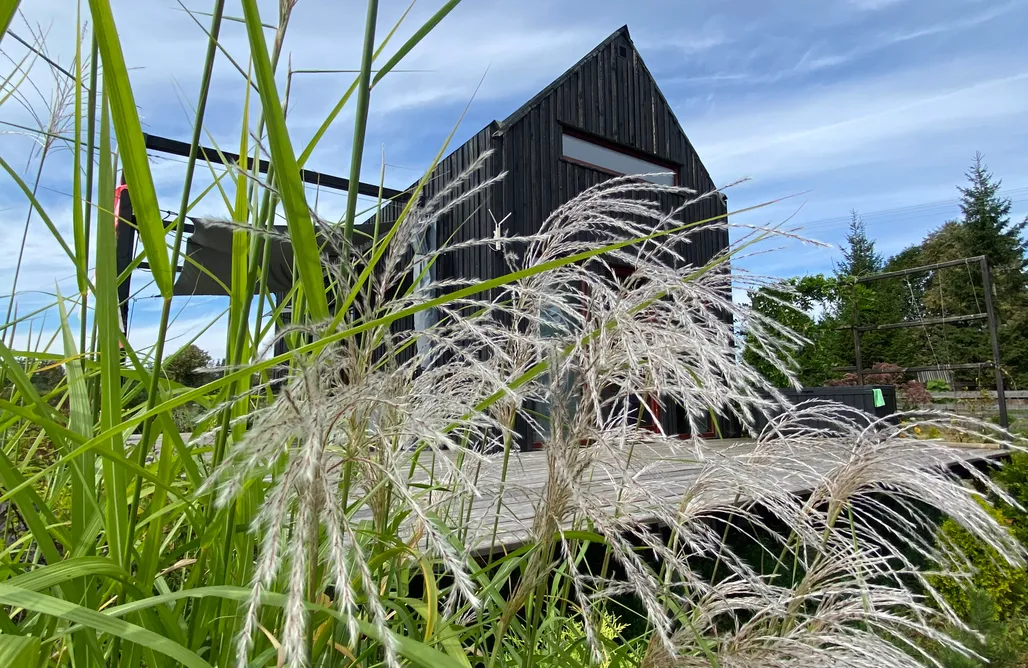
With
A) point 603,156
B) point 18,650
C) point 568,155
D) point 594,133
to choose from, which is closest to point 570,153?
point 568,155

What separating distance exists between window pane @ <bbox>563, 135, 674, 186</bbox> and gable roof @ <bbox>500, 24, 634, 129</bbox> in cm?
70

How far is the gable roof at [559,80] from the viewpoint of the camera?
7.79m

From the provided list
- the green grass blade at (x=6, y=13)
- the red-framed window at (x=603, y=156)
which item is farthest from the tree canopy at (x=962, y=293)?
the green grass blade at (x=6, y=13)

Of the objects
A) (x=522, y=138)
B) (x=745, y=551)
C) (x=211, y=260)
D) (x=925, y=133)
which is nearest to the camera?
(x=745, y=551)

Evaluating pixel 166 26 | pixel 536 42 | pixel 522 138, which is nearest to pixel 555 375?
pixel 166 26

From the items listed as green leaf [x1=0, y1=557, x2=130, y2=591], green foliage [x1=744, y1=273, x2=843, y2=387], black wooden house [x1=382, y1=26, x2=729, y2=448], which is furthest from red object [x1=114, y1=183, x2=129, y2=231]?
green foliage [x1=744, y1=273, x2=843, y2=387]

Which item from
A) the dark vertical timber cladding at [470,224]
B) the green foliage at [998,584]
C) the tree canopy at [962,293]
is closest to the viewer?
the green foliage at [998,584]

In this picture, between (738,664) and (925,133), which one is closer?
(738,664)

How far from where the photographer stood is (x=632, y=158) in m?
9.45

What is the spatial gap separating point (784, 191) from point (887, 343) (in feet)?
84.4

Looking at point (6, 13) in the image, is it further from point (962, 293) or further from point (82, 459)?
point (962, 293)

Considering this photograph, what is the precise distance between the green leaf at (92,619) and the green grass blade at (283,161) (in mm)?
327

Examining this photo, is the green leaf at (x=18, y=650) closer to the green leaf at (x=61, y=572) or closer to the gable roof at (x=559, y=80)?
the green leaf at (x=61, y=572)

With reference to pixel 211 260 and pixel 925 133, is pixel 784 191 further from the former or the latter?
pixel 925 133
